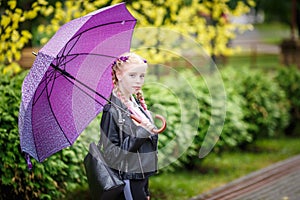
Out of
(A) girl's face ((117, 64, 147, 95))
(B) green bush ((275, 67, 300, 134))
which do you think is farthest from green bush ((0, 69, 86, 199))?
(B) green bush ((275, 67, 300, 134))

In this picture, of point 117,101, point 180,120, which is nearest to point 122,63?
point 117,101

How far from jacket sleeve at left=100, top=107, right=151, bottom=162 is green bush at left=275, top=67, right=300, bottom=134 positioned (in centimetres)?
784

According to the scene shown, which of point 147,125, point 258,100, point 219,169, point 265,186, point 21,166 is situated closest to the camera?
point 147,125

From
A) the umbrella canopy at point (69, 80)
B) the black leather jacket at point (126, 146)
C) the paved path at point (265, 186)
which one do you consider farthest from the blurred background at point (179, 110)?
the black leather jacket at point (126, 146)

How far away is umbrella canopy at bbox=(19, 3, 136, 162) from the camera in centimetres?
390

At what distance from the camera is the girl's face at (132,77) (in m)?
4.04

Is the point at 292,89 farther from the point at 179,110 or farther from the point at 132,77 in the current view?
the point at 132,77

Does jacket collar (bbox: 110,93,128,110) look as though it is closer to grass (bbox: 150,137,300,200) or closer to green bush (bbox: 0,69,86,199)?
green bush (bbox: 0,69,86,199)

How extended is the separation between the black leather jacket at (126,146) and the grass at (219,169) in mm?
2806

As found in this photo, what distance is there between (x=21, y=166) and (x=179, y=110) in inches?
107

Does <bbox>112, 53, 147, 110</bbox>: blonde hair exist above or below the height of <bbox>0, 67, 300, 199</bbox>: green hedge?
above

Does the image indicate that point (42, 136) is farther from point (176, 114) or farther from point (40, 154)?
point (176, 114)

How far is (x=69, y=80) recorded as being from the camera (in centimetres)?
426

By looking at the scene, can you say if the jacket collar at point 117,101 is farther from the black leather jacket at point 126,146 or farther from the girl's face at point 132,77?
the girl's face at point 132,77
